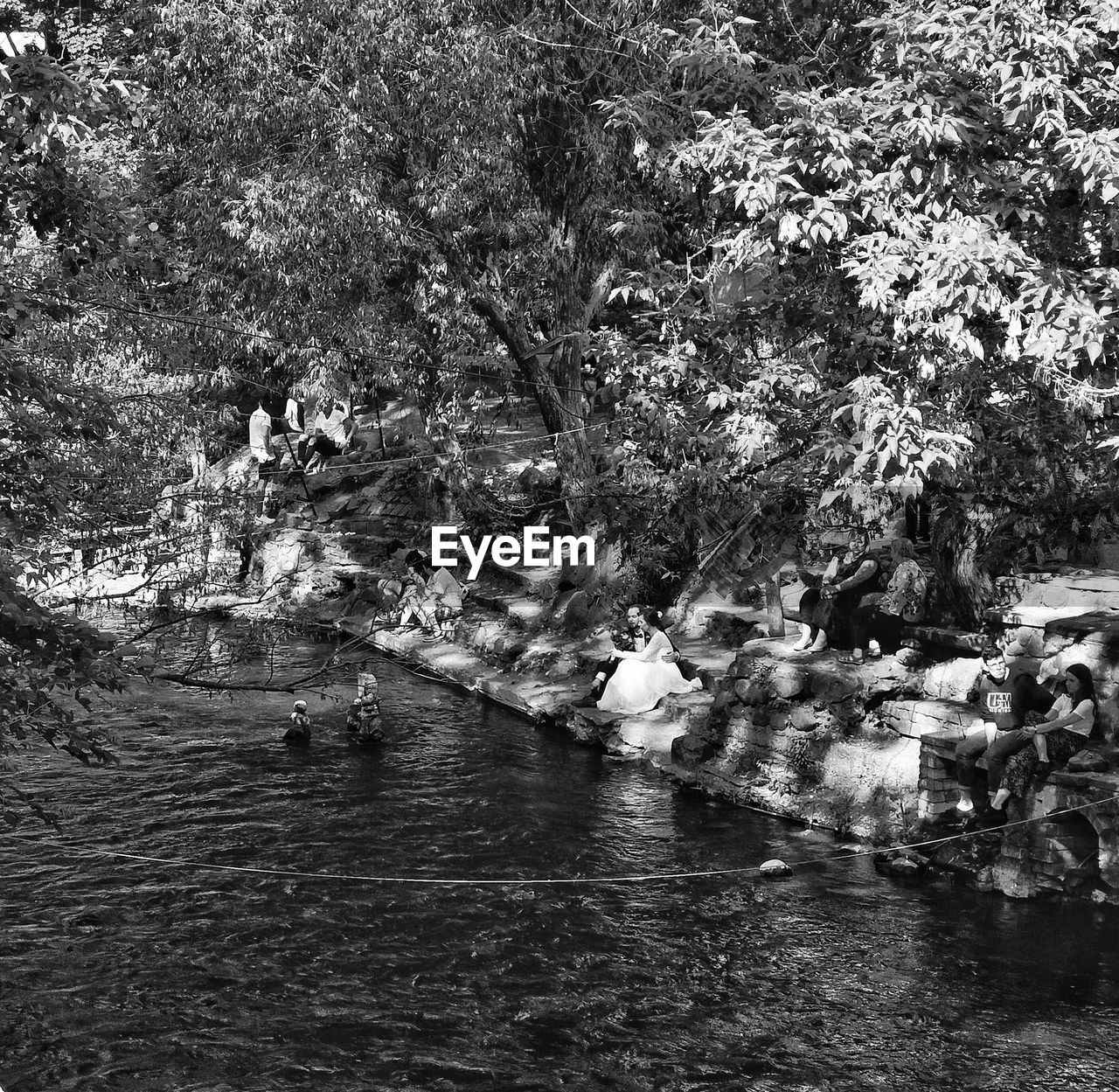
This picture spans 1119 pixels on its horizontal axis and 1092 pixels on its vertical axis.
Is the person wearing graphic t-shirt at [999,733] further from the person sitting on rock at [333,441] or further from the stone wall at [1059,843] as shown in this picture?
the person sitting on rock at [333,441]

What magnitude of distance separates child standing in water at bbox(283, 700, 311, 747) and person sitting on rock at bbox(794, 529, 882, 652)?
7156 mm

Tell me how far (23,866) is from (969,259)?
37.6 feet

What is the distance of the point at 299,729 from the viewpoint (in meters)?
18.3

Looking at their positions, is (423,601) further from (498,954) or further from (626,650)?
(498,954)

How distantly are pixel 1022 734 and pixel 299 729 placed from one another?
33.3ft

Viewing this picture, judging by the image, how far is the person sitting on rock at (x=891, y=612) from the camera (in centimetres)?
1659

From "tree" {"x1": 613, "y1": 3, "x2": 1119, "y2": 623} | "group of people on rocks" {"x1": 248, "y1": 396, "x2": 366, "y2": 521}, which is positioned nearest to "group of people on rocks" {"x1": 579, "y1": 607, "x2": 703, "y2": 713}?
"tree" {"x1": 613, "y1": 3, "x2": 1119, "y2": 623}

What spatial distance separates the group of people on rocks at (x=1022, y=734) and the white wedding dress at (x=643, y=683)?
19.3 ft

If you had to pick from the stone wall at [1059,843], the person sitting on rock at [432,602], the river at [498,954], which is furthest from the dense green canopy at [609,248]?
the stone wall at [1059,843]

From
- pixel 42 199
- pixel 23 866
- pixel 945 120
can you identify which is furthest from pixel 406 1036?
pixel 945 120

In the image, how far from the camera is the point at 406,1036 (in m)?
10.2

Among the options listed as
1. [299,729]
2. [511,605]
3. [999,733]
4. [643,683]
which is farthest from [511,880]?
[511,605]

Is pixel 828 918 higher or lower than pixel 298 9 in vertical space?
lower

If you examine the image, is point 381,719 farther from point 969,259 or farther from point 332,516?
point 332,516
